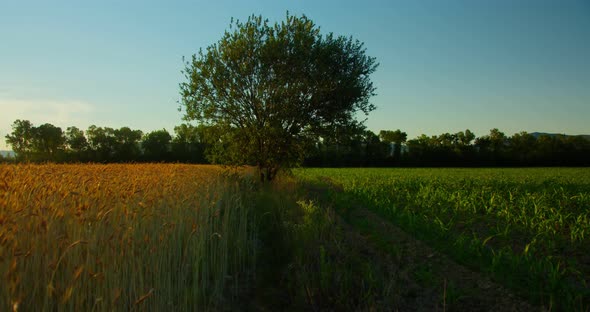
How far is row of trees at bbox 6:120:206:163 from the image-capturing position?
53875mm

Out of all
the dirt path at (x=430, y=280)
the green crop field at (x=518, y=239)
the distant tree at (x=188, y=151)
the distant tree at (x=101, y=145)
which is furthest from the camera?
the distant tree at (x=188, y=151)

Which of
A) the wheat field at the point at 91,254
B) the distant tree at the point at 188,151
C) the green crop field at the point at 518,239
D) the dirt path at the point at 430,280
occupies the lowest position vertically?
the dirt path at the point at 430,280

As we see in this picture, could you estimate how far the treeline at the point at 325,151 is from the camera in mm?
55000

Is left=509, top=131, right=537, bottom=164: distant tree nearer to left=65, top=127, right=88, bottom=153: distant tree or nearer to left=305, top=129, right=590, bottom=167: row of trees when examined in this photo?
left=305, top=129, right=590, bottom=167: row of trees

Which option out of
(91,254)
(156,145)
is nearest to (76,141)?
(156,145)

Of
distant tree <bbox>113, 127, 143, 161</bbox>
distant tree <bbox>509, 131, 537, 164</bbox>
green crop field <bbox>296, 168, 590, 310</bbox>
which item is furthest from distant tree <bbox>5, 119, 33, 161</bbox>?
distant tree <bbox>509, 131, 537, 164</bbox>

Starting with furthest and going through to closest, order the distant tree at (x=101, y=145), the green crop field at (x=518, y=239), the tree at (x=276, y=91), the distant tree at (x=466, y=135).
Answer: the distant tree at (x=466, y=135) < the distant tree at (x=101, y=145) < the tree at (x=276, y=91) < the green crop field at (x=518, y=239)

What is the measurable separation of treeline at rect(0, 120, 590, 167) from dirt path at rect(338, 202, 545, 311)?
41.6 m

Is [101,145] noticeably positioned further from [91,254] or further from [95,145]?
[91,254]

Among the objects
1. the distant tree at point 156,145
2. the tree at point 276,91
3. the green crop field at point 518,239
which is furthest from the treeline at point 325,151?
the green crop field at point 518,239

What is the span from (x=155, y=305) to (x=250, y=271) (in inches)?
110

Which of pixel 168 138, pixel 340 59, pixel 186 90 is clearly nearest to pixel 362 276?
pixel 340 59

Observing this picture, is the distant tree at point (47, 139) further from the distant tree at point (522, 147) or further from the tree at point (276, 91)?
the distant tree at point (522, 147)

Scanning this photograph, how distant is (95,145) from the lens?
55.8 metres
